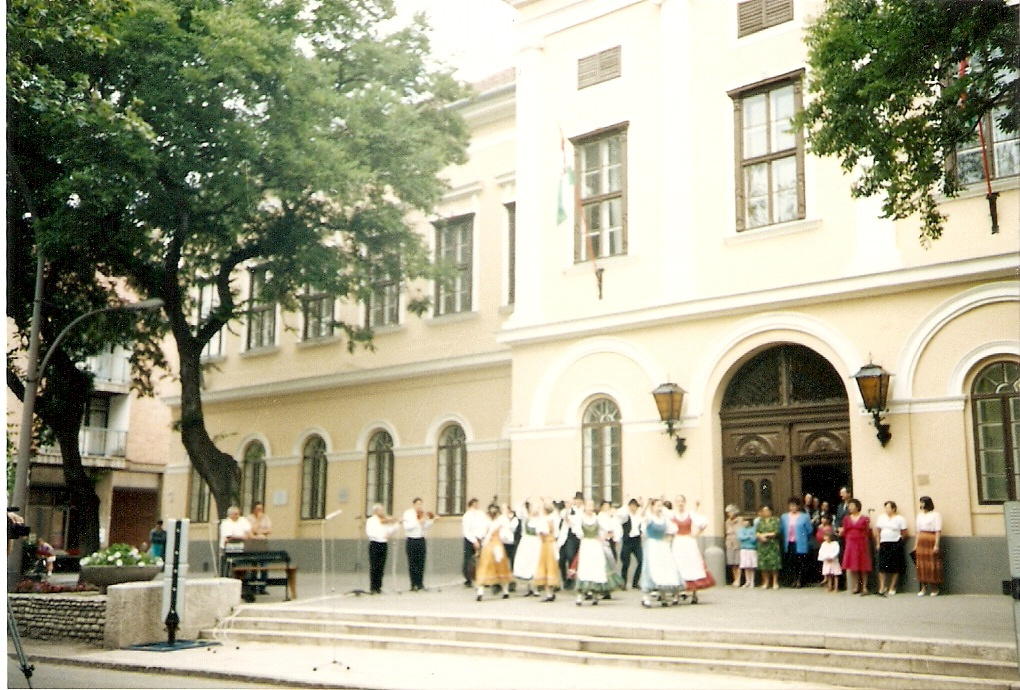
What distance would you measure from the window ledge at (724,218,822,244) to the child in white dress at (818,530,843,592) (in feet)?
11.2

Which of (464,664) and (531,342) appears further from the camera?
(531,342)

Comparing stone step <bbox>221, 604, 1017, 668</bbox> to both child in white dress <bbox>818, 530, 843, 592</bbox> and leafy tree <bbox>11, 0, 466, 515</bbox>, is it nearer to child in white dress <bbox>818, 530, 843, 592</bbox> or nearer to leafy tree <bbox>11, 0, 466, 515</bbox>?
child in white dress <bbox>818, 530, 843, 592</bbox>

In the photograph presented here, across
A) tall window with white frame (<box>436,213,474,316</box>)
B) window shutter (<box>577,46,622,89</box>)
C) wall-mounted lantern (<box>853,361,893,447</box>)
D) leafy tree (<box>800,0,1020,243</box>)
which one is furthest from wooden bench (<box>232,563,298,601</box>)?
leafy tree (<box>800,0,1020,243</box>)

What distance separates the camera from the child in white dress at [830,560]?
11656mm

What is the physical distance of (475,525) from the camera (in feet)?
44.9

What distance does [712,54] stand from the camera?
13367 millimetres

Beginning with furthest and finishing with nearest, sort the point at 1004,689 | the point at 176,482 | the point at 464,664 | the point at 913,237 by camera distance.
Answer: the point at 176,482, the point at 913,237, the point at 464,664, the point at 1004,689

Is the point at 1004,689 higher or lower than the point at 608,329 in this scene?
lower

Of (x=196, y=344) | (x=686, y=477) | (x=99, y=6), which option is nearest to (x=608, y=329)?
(x=686, y=477)

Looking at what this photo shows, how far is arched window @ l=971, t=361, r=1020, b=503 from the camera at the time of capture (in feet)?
35.1

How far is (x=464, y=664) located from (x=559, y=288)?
21.4 feet

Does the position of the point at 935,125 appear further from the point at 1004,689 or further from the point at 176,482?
the point at 176,482

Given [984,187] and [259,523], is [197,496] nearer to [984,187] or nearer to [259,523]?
[259,523]

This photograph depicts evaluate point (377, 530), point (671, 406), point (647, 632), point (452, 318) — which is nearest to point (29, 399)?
point (377, 530)
